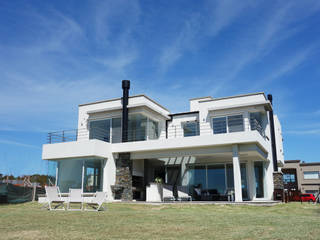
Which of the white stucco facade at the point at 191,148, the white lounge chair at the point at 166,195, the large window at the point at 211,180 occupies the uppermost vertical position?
the white stucco facade at the point at 191,148

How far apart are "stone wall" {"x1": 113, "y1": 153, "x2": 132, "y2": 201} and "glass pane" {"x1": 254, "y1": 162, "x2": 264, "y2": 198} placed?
757cm

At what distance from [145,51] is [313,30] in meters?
8.97

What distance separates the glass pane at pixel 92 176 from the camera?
17.0 m

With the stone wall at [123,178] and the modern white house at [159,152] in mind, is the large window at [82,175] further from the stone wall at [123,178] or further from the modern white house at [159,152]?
the stone wall at [123,178]

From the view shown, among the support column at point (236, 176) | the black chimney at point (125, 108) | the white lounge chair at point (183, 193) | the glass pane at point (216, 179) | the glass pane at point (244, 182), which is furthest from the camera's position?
the black chimney at point (125, 108)

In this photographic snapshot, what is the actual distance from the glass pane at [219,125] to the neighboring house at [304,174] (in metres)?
22.9

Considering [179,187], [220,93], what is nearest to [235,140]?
[179,187]

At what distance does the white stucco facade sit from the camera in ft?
52.5

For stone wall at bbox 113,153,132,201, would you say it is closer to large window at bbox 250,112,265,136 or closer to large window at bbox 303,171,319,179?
large window at bbox 250,112,265,136

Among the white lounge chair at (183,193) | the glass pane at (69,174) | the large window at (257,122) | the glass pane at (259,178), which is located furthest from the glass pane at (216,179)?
the glass pane at (69,174)

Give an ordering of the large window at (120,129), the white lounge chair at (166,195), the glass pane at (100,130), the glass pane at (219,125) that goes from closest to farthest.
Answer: the white lounge chair at (166,195) < the large window at (120,129) < the glass pane at (219,125) < the glass pane at (100,130)

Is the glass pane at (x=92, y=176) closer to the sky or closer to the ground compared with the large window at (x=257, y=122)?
closer to the ground

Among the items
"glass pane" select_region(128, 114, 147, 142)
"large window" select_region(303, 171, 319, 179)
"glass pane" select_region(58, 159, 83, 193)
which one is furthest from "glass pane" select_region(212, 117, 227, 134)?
"large window" select_region(303, 171, 319, 179)

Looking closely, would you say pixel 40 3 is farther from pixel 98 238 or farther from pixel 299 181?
pixel 299 181
